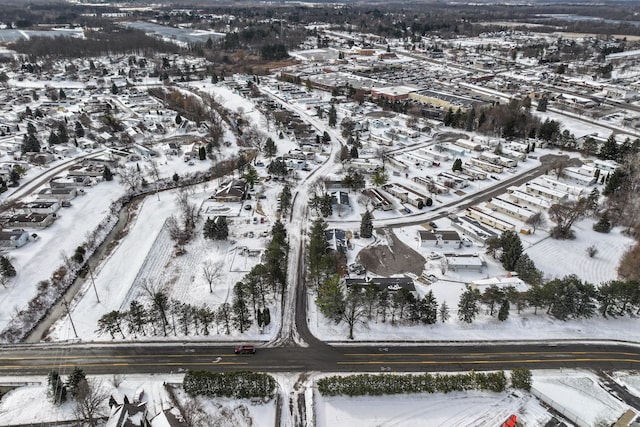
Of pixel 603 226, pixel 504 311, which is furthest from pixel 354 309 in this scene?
pixel 603 226

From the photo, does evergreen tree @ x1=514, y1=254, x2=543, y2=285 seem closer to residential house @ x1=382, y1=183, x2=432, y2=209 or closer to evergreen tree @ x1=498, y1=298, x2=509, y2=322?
evergreen tree @ x1=498, y1=298, x2=509, y2=322

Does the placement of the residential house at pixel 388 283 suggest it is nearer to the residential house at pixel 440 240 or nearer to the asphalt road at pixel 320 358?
the asphalt road at pixel 320 358

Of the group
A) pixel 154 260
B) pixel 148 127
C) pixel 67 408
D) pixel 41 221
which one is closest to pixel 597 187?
pixel 154 260

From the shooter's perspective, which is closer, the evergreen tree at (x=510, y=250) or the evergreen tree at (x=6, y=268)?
the evergreen tree at (x=6, y=268)

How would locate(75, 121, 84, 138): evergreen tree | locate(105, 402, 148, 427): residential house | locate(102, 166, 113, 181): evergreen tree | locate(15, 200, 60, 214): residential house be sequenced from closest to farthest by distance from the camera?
locate(105, 402, 148, 427): residential house < locate(15, 200, 60, 214): residential house < locate(102, 166, 113, 181): evergreen tree < locate(75, 121, 84, 138): evergreen tree

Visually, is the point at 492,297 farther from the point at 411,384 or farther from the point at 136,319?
the point at 136,319

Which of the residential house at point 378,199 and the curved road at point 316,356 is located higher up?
the residential house at point 378,199

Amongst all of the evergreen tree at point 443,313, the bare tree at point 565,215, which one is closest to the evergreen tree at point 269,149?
the bare tree at point 565,215

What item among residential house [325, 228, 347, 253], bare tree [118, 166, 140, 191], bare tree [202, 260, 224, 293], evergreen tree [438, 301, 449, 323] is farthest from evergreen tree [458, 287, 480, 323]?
bare tree [118, 166, 140, 191]
